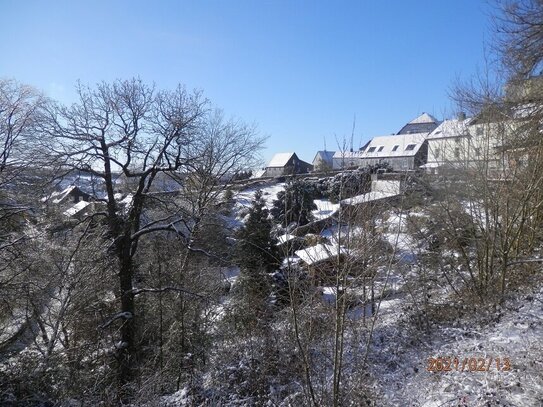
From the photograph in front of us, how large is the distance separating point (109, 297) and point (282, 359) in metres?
6.51

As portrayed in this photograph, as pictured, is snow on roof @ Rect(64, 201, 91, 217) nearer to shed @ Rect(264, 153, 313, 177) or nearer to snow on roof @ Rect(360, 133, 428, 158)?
snow on roof @ Rect(360, 133, 428, 158)

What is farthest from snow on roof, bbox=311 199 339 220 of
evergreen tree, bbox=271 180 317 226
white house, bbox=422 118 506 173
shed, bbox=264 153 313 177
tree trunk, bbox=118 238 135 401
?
shed, bbox=264 153 313 177

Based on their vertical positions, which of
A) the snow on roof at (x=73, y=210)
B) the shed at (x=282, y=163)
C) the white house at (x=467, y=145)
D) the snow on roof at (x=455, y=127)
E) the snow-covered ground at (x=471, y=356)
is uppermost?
the shed at (x=282, y=163)

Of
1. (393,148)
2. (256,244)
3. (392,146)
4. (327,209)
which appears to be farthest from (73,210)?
(392,146)

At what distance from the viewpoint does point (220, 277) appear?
40.7 feet

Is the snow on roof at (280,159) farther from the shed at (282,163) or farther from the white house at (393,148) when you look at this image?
the white house at (393,148)

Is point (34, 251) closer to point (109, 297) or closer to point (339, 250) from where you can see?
point (109, 297)
